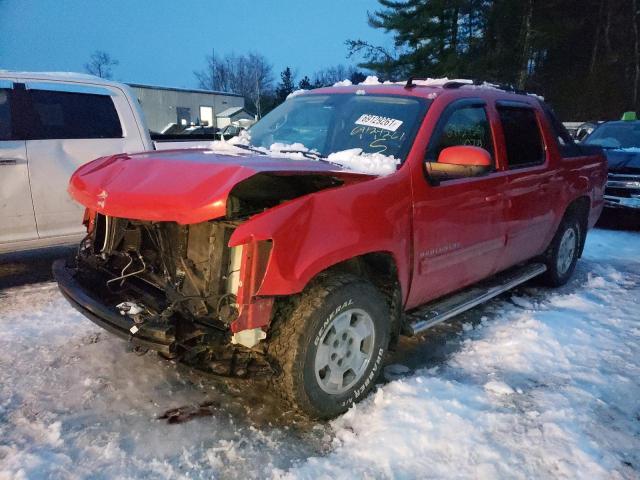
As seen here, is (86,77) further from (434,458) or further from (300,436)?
(434,458)

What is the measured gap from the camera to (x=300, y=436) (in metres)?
2.86

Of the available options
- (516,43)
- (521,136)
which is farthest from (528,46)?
(521,136)

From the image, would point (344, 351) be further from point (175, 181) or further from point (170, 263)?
point (175, 181)

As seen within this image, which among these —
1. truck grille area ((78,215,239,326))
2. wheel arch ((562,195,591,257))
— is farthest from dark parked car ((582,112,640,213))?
truck grille area ((78,215,239,326))

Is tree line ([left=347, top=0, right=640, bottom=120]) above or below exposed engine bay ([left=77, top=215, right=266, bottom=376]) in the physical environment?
above

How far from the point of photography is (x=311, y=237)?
2.67 metres

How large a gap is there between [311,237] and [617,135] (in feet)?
32.2

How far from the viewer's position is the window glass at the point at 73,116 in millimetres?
5348

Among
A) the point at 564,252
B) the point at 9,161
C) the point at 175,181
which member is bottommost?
the point at 564,252

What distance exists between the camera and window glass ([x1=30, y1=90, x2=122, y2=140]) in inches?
211

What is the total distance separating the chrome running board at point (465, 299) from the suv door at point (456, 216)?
10 cm

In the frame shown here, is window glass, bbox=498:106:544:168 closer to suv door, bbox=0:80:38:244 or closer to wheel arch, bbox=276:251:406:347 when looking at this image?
wheel arch, bbox=276:251:406:347

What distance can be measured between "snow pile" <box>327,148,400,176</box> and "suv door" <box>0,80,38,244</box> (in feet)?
11.3

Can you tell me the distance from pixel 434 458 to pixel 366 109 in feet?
7.88
